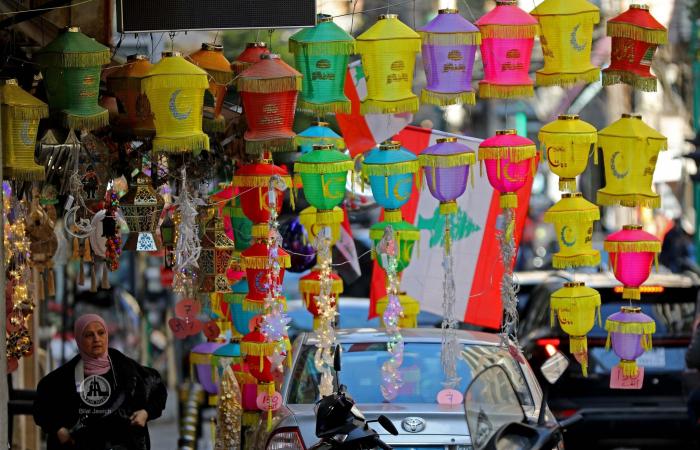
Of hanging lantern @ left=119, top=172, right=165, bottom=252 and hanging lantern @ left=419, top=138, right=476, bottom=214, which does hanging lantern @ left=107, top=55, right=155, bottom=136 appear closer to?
hanging lantern @ left=119, top=172, right=165, bottom=252

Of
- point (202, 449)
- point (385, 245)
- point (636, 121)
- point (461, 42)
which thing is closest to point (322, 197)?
point (385, 245)

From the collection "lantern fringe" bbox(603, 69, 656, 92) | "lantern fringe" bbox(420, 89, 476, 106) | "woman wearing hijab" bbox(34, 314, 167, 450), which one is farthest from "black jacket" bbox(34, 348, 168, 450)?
"lantern fringe" bbox(603, 69, 656, 92)

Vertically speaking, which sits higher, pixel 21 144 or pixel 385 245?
pixel 21 144

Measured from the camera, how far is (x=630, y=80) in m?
7.77

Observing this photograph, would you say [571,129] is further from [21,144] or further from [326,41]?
[21,144]

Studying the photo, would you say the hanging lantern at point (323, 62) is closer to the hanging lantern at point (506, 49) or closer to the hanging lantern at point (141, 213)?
the hanging lantern at point (506, 49)

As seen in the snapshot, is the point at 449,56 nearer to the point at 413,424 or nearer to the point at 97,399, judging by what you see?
the point at 413,424

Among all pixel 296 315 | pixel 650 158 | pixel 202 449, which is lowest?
pixel 202 449

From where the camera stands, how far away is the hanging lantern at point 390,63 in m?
7.57

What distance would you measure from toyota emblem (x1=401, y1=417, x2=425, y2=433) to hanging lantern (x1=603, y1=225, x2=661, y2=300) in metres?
1.87

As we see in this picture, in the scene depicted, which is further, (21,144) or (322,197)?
(322,197)

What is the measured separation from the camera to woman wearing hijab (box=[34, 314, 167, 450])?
7.81 metres

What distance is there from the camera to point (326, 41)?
7.63 metres

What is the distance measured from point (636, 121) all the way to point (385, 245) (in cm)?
172
